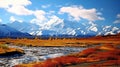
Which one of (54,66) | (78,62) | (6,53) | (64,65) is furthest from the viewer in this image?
(6,53)

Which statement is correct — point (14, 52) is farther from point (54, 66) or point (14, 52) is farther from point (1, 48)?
point (54, 66)

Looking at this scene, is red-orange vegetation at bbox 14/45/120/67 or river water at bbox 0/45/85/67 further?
river water at bbox 0/45/85/67

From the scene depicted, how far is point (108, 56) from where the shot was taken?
3606 centimetres

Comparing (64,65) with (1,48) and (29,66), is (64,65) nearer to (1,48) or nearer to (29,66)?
(29,66)

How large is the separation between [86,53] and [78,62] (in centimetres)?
958

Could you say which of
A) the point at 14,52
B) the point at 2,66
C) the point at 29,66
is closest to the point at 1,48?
the point at 14,52

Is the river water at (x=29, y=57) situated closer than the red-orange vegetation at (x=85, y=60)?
No

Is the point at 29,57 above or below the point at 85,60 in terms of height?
below

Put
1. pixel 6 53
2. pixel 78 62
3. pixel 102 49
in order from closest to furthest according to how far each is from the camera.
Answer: pixel 78 62
pixel 102 49
pixel 6 53

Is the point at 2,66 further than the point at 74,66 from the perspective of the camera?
Yes

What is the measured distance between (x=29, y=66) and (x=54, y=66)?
500 cm

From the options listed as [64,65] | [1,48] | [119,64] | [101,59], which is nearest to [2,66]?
[64,65]

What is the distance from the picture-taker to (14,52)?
61.4 m

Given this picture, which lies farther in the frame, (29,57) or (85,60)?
(29,57)
